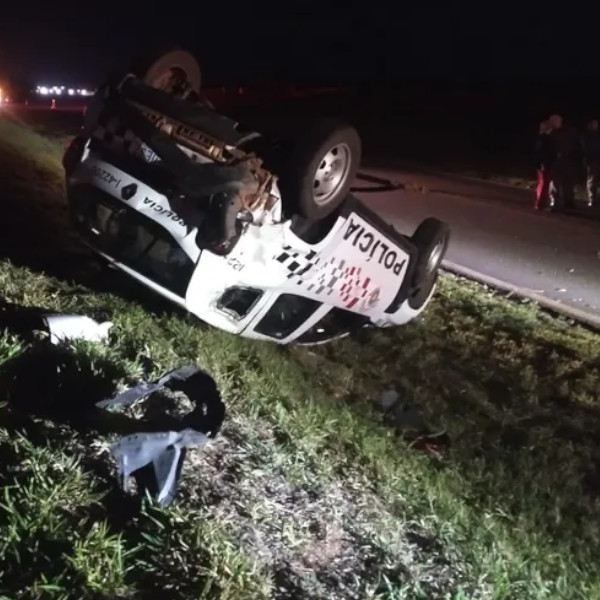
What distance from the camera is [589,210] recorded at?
47.2 feet

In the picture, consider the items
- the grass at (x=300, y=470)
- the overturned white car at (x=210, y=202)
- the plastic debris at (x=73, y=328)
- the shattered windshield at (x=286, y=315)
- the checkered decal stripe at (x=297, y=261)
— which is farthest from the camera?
the shattered windshield at (x=286, y=315)

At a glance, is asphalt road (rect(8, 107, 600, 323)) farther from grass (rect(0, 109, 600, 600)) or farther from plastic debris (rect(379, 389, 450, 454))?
plastic debris (rect(379, 389, 450, 454))

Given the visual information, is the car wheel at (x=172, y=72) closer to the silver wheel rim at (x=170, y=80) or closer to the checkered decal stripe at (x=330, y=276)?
the silver wheel rim at (x=170, y=80)

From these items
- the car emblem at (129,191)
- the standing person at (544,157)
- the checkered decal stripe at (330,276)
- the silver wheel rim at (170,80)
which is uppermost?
the standing person at (544,157)

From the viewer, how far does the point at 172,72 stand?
18.4 feet

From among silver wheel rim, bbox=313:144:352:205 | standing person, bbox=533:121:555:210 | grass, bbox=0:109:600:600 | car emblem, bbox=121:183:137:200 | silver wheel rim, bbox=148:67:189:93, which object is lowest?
grass, bbox=0:109:600:600

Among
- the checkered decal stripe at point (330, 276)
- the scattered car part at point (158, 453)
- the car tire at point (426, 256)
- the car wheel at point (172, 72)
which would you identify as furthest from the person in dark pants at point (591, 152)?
the scattered car part at point (158, 453)

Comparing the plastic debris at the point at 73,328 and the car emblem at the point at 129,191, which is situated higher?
the car emblem at the point at 129,191

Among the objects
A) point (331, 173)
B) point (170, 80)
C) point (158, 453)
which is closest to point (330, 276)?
point (331, 173)

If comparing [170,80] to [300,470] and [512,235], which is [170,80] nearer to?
[300,470]

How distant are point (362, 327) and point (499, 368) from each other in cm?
110

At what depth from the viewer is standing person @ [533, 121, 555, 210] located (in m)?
13.7

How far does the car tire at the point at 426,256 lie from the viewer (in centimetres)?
675

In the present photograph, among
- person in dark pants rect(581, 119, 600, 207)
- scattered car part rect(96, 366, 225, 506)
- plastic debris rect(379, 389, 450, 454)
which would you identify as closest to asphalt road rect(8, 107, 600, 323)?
person in dark pants rect(581, 119, 600, 207)
